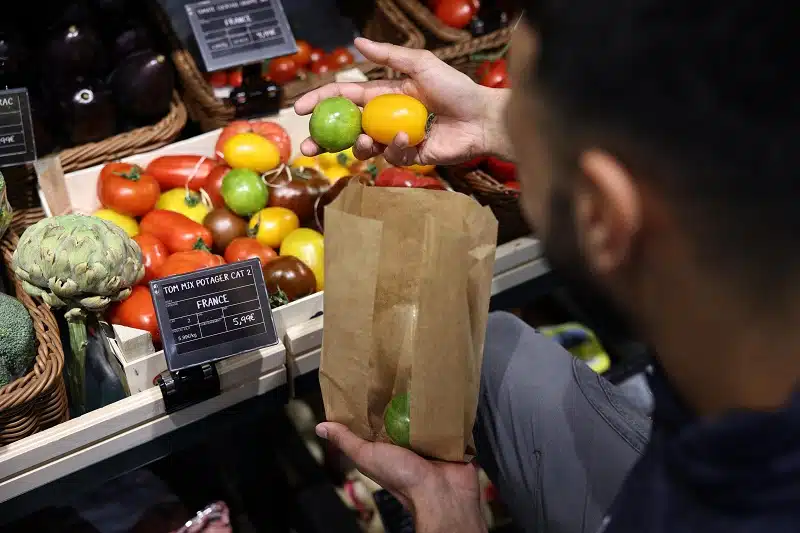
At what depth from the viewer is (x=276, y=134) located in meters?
2.04

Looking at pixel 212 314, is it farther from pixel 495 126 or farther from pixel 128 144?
pixel 128 144

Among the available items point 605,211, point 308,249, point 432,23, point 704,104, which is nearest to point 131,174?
point 308,249

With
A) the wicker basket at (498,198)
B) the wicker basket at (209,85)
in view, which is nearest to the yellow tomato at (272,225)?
the wicker basket at (209,85)

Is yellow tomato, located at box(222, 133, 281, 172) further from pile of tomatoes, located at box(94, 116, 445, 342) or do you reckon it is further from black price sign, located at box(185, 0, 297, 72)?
black price sign, located at box(185, 0, 297, 72)

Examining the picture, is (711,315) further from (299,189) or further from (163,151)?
(163,151)

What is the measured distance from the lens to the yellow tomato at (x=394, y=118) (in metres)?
1.51

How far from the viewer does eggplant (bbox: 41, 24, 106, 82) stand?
188 centimetres

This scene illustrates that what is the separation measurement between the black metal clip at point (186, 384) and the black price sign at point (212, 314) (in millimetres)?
89

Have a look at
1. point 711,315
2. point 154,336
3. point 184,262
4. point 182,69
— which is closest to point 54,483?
point 154,336

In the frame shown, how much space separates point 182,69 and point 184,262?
630mm

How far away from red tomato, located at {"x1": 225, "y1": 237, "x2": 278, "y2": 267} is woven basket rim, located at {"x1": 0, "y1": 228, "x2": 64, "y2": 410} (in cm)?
46

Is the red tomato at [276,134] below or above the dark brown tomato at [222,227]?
above

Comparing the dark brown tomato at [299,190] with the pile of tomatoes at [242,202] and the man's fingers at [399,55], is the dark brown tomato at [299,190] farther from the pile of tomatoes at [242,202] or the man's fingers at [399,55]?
the man's fingers at [399,55]

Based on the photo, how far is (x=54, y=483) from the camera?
1448mm
